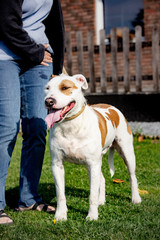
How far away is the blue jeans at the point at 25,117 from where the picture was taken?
3201mm

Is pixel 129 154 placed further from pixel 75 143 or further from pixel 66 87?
pixel 66 87

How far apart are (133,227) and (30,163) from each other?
49.1 inches

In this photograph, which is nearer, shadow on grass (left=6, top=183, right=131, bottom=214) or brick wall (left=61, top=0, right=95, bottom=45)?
shadow on grass (left=6, top=183, right=131, bottom=214)

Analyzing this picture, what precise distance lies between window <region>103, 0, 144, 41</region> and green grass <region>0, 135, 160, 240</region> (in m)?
6.24

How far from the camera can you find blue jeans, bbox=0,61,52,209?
320 centimetres

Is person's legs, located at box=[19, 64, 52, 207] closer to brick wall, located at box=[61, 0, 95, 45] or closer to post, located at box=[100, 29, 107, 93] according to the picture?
post, located at box=[100, 29, 107, 93]

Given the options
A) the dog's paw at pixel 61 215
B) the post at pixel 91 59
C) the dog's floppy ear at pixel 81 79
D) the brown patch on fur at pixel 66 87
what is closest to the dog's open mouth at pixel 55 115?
the brown patch on fur at pixel 66 87

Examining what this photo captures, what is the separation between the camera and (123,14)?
10.3m

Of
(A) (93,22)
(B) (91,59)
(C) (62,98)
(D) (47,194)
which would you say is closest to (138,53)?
(B) (91,59)

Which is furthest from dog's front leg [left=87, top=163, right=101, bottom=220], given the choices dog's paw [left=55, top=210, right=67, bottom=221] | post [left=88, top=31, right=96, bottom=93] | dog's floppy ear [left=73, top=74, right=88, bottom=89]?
post [left=88, top=31, right=96, bottom=93]

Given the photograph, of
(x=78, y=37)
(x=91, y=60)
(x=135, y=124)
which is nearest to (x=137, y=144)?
(x=135, y=124)

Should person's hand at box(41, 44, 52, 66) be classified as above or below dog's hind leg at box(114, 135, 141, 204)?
above

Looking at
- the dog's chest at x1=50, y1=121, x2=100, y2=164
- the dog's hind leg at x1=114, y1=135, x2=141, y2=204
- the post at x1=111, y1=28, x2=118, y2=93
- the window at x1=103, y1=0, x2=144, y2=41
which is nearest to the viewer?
the dog's chest at x1=50, y1=121, x2=100, y2=164

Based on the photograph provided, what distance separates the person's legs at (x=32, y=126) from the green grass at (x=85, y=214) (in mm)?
292
